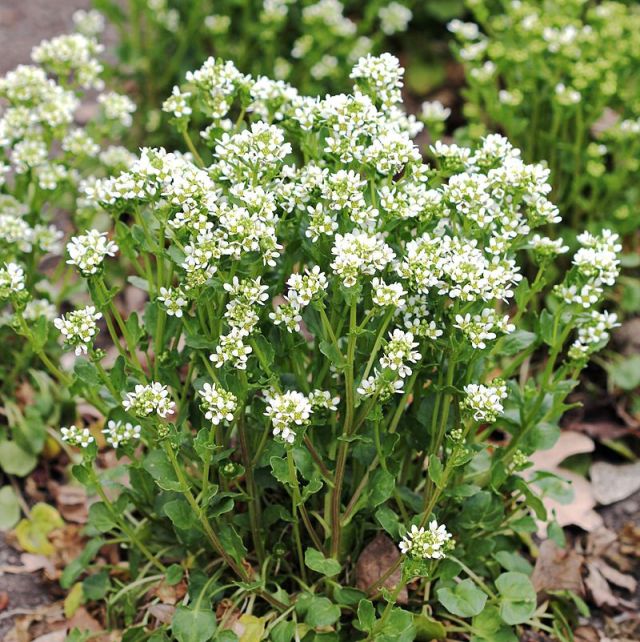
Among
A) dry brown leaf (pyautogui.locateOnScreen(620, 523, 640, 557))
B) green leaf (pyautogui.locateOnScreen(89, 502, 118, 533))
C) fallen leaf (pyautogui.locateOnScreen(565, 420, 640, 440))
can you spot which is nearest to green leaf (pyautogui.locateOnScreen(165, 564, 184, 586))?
green leaf (pyautogui.locateOnScreen(89, 502, 118, 533))

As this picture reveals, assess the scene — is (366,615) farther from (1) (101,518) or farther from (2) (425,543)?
(1) (101,518)

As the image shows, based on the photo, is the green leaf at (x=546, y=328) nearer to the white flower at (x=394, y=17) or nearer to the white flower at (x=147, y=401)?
the white flower at (x=147, y=401)

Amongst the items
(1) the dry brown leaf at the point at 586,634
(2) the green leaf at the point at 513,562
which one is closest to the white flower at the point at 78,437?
(2) the green leaf at the point at 513,562

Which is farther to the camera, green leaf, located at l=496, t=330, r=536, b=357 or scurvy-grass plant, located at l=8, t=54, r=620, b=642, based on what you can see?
green leaf, located at l=496, t=330, r=536, b=357

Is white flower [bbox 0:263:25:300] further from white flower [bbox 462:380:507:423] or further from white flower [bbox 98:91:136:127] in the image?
white flower [bbox 462:380:507:423]

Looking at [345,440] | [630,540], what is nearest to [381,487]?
[345,440]

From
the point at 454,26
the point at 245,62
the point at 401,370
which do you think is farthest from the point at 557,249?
the point at 245,62
